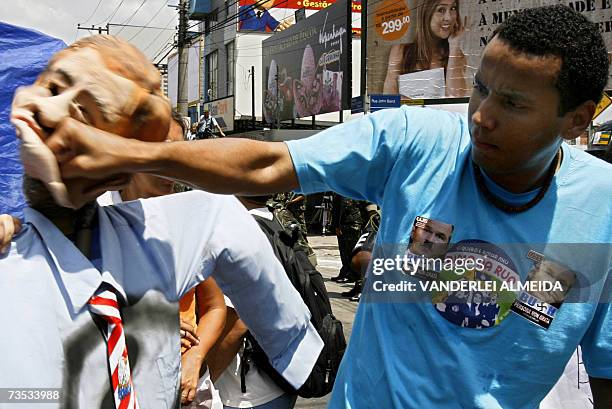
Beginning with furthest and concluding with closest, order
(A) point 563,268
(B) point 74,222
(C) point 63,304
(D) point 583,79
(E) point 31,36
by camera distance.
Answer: (E) point 31,36 < (A) point 563,268 < (D) point 583,79 < (B) point 74,222 < (C) point 63,304

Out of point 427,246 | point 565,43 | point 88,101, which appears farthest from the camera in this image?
point 427,246

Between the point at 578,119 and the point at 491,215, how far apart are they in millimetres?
311

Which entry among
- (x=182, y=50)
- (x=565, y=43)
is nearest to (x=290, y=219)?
(x=565, y=43)

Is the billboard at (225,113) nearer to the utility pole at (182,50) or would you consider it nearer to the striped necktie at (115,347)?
the utility pole at (182,50)

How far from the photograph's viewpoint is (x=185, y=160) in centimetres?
126

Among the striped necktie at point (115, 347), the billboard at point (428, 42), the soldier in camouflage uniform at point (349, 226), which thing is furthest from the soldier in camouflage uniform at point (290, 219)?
the billboard at point (428, 42)

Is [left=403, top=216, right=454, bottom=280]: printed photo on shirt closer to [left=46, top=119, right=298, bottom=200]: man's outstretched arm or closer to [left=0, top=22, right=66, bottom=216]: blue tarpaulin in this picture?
[left=46, top=119, right=298, bottom=200]: man's outstretched arm

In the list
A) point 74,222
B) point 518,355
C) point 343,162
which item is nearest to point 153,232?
point 74,222

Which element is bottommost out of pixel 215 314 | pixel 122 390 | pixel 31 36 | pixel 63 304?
pixel 215 314

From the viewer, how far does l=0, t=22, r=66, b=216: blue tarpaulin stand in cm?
357

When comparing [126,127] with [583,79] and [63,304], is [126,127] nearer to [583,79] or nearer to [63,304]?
[63,304]

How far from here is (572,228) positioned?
5.24 feet

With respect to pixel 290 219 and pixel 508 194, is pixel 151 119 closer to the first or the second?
pixel 508 194

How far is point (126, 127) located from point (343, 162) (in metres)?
0.51
